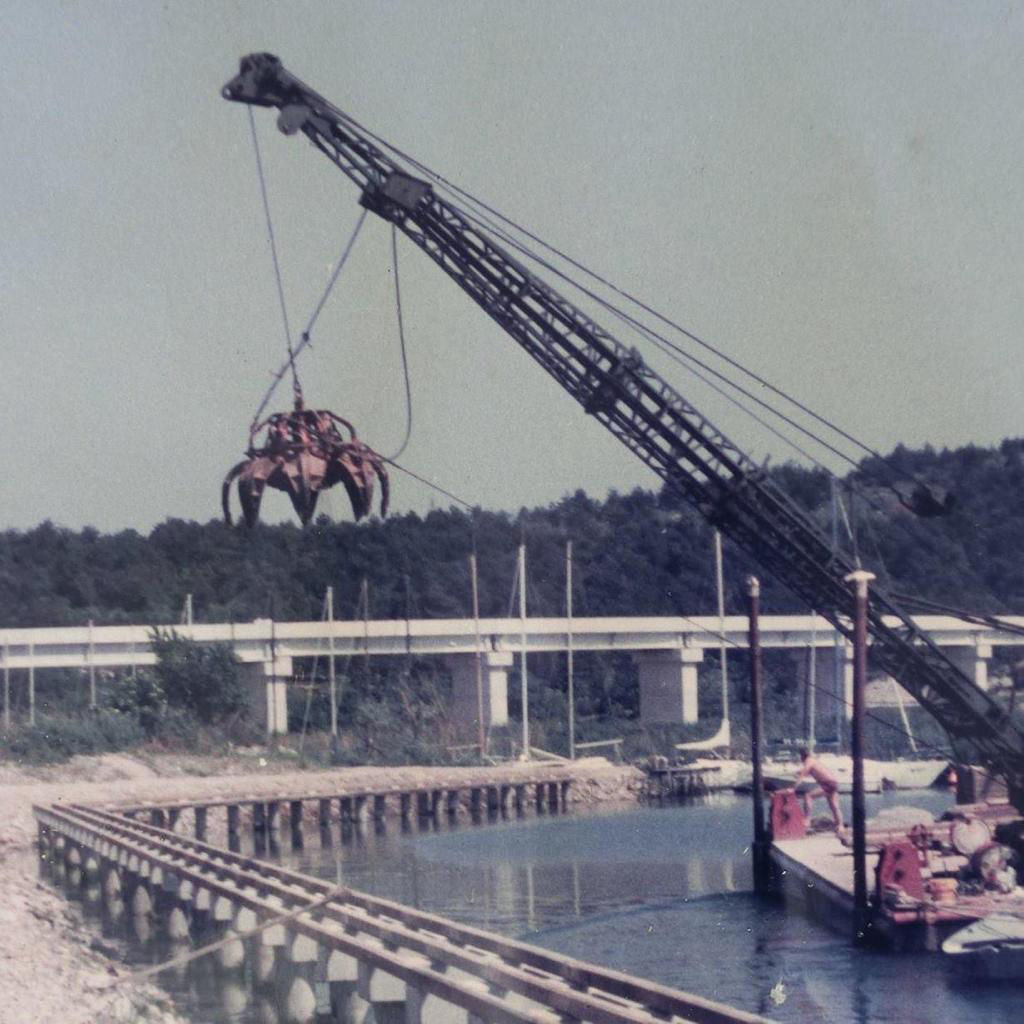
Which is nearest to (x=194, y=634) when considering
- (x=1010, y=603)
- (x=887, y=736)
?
(x=887, y=736)

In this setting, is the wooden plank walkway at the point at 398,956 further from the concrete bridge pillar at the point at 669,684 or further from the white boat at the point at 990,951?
the concrete bridge pillar at the point at 669,684

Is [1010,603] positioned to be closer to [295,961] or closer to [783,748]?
[783,748]

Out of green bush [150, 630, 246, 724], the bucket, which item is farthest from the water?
green bush [150, 630, 246, 724]

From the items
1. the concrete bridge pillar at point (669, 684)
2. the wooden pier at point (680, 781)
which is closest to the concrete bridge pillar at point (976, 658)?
the concrete bridge pillar at point (669, 684)

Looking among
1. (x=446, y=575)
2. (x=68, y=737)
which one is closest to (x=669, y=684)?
(x=446, y=575)

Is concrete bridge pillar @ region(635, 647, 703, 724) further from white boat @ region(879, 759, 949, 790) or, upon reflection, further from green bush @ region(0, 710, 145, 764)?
green bush @ region(0, 710, 145, 764)

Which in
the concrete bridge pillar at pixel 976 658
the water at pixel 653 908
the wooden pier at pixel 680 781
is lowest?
the wooden pier at pixel 680 781

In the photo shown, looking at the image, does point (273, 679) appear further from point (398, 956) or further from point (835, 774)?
point (398, 956)
